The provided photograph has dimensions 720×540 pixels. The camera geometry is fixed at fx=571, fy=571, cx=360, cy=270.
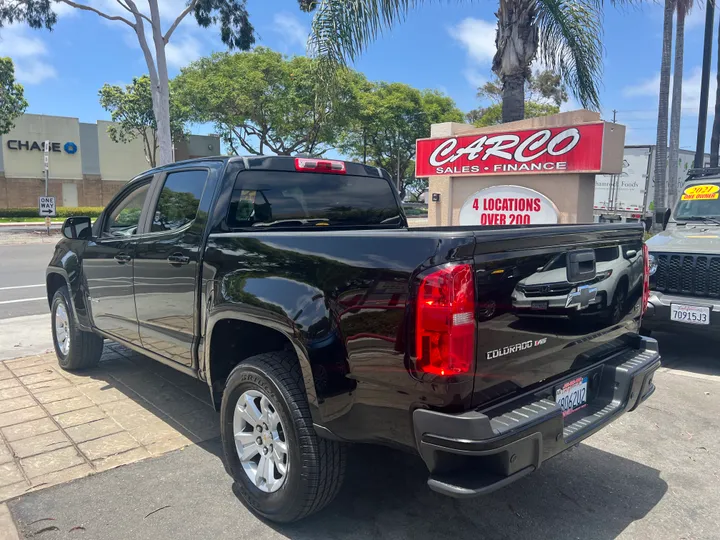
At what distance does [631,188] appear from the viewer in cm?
1956

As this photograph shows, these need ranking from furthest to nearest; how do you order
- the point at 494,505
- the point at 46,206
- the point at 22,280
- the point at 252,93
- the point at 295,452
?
the point at 252,93 < the point at 46,206 < the point at 22,280 < the point at 494,505 < the point at 295,452

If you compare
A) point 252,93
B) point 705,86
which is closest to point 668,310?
point 705,86

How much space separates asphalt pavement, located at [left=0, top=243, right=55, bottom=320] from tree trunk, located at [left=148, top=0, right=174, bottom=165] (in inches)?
174

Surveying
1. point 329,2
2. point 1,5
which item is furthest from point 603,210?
point 1,5

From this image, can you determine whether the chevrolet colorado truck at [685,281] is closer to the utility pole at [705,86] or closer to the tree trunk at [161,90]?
the tree trunk at [161,90]

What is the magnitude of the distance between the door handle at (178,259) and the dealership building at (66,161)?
4087cm

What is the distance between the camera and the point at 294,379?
9.54ft

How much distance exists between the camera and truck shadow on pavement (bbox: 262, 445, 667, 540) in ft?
9.77

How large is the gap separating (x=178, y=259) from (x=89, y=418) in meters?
1.68

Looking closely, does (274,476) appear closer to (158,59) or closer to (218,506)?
(218,506)

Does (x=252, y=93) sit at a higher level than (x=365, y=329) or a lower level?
higher

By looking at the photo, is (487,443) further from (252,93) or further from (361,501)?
(252,93)

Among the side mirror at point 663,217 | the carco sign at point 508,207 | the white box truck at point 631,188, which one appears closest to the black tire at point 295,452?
the side mirror at point 663,217

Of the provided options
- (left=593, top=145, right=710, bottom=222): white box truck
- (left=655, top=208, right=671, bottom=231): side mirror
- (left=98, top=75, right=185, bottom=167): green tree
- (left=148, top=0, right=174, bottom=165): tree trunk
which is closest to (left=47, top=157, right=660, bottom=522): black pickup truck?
(left=655, top=208, right=671, bottom=231): side mirror
